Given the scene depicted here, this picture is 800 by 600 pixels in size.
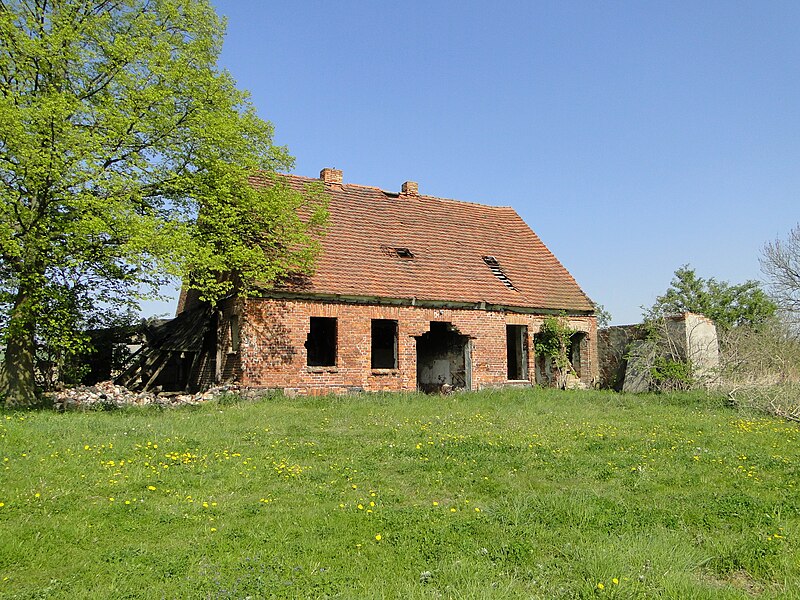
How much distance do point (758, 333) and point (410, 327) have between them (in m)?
11.5

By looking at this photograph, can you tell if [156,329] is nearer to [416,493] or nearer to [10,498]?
[10,498]

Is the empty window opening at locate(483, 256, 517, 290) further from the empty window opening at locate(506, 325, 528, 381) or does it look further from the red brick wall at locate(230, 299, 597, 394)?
the empty window opening at locate(506, 325, 528, 381)

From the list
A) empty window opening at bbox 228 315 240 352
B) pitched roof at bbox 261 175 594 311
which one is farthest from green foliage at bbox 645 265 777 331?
empty window opening at bbox 228 315 240 352

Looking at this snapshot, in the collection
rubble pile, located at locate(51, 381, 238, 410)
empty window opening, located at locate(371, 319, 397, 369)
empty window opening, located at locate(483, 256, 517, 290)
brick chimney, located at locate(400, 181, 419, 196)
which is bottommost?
rubble pile, located at locate(51, 381, 238, 410)

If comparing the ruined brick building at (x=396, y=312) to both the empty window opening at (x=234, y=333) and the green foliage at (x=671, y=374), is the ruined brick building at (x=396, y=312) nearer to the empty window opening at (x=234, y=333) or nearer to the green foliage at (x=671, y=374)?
the empty window opening at (x=234, y=333)

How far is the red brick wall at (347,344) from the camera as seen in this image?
1789 centimetres

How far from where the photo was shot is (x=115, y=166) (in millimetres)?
15477

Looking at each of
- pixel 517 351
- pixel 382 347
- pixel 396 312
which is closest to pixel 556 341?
pixel 517 351

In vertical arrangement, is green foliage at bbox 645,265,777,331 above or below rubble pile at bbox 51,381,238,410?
above

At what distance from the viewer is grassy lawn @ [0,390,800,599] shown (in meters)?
5.21

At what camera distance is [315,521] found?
21.5 feet

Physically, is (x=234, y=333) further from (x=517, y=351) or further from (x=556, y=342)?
(x=556, y=342)

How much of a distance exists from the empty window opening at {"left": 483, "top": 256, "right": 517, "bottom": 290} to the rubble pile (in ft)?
35.7

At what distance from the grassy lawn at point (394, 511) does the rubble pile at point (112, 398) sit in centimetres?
312
